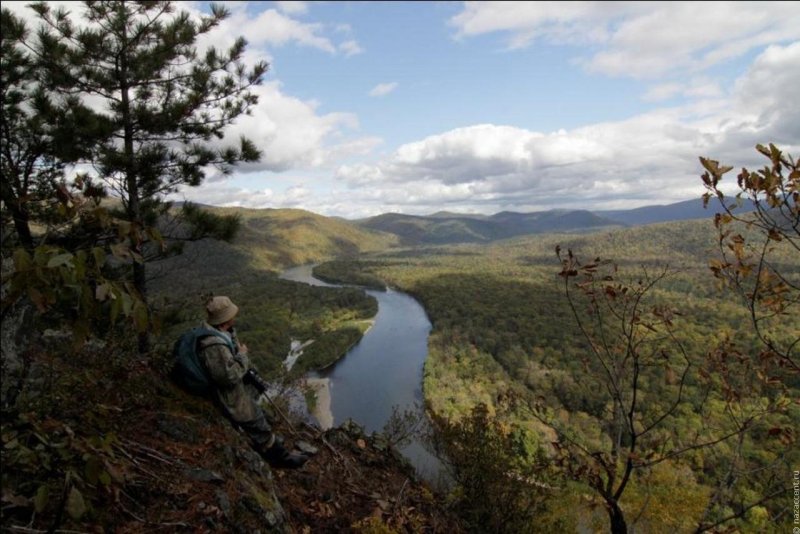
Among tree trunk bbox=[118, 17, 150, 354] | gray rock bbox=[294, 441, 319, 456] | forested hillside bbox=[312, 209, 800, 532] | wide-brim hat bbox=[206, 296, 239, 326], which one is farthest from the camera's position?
tree trunk bbox=[118, 17, 150, 354]

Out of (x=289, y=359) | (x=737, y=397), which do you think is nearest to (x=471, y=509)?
(x=737, y=397)

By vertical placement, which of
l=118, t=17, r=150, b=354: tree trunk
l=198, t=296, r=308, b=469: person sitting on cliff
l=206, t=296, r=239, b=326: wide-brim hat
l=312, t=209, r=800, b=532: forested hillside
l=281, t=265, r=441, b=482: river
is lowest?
l=281, t=265, r=441, b=482: river

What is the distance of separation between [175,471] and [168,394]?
1.19m

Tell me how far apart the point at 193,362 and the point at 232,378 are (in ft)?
1.86

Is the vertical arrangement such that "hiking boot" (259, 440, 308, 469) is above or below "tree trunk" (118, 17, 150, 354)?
below

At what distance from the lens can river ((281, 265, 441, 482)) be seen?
36.4 metres

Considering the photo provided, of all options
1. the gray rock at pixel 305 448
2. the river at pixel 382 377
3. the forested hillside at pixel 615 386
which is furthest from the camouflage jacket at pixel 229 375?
the river at pixel 382 377

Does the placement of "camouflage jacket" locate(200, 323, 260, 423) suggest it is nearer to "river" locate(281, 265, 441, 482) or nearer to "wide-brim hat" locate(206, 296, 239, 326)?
"wide-brim hat" locate(206, 296, 239, 326)

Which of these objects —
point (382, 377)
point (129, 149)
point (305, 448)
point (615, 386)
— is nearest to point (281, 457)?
point (305, 448)

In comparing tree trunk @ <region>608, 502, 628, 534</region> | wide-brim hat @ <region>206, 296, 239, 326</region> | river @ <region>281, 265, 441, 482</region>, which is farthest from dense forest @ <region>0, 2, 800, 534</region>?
river @ <region>281, 265, 441, 482</region>

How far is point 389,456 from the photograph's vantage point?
7988 millimetres

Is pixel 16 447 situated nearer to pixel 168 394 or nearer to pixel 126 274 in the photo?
pixel 168 394

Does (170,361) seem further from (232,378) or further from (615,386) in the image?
(615,386)

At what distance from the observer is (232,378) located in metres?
4.39
